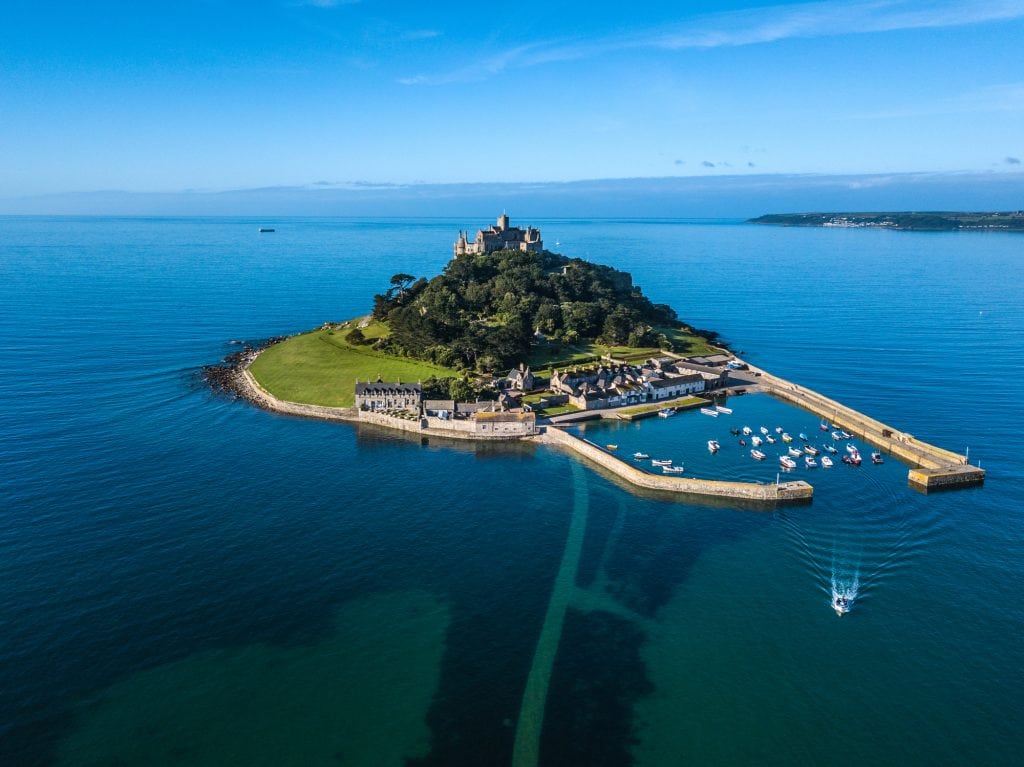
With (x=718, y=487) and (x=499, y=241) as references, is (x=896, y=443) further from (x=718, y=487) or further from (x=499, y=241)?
(x=499, y=241)

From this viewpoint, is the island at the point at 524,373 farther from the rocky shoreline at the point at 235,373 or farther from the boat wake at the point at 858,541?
the boat wake at the point at 858,541

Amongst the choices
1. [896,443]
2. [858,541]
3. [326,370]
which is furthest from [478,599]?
[326,370]

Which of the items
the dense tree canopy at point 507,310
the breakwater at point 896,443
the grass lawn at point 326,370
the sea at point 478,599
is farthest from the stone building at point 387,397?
the breakwater at point 896,443

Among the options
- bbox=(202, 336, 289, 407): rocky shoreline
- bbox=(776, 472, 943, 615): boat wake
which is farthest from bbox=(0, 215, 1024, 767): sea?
bbox=(202, 336, 289, 407): rocky shoreline

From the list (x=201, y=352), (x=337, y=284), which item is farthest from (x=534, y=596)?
(x=337, y=284)

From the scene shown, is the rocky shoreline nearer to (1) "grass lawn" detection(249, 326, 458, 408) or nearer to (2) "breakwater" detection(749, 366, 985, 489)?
(1) "grass lawn" detection(249, 326, 458, 408)

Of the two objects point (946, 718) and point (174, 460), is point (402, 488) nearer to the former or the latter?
point (174, 460)
